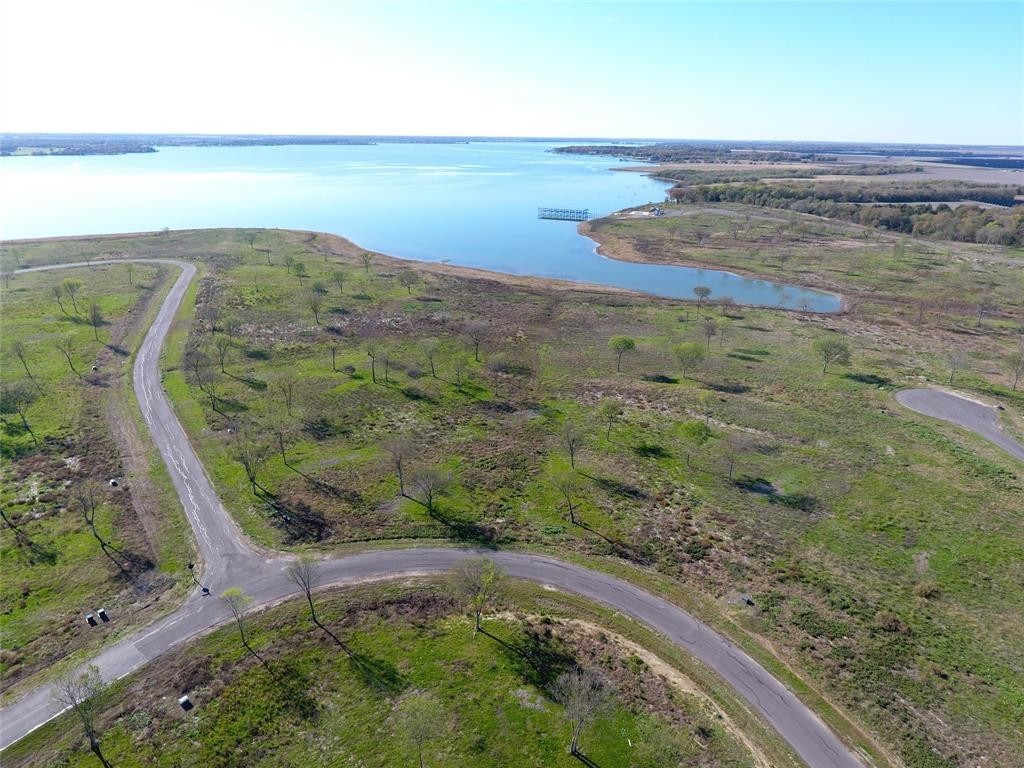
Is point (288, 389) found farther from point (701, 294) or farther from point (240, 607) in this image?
point (701, 294)

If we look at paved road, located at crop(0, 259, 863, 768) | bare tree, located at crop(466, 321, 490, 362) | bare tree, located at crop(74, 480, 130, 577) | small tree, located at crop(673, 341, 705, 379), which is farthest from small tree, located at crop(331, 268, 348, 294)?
small tree, located at crop(673, 341, 705, 379)

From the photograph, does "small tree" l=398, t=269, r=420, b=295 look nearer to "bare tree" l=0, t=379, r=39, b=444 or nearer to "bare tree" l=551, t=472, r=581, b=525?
"bare tree" l=0, t=379, r=39, b=444

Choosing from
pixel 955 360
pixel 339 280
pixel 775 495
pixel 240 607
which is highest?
pixel 339 280

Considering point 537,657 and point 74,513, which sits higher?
point 74,513

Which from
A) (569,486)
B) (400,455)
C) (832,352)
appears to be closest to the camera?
(569,486)

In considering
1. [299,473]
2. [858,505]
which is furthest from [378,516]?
[858,505]

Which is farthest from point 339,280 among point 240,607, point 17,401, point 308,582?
point 308,582

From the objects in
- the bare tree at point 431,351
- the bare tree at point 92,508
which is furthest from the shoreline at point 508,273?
the bare tree at point 92,508
